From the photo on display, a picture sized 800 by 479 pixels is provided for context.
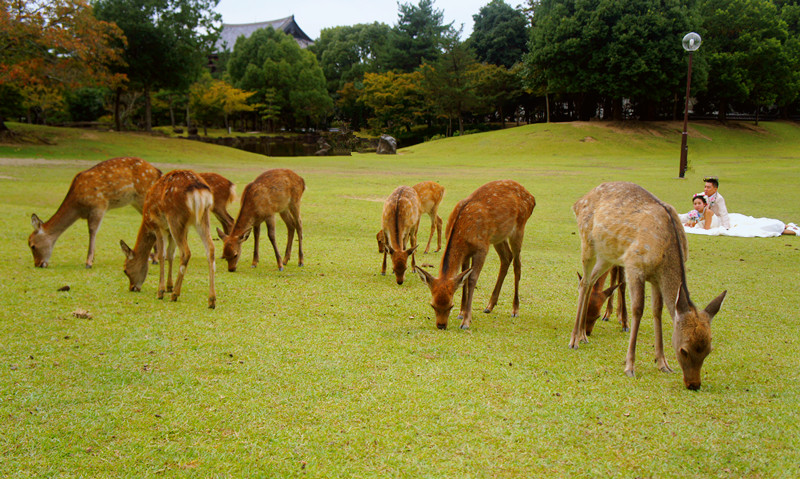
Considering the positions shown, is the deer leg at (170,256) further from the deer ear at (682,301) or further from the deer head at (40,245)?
the deer ear at (682,301)

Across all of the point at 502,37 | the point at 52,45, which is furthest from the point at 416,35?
the point at 52,45

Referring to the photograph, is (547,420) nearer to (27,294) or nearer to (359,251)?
(27,294)

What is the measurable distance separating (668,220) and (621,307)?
154 cm

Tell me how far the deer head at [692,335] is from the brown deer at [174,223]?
4.68 meters

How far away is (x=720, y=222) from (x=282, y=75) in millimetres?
57337

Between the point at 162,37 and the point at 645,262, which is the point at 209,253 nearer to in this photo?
the point at 645,262

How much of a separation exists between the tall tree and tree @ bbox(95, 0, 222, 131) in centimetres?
3030

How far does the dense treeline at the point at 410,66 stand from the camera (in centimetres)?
2947

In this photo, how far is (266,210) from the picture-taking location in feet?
28.3

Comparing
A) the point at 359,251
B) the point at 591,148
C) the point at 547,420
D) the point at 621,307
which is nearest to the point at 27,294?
the point at 359,251

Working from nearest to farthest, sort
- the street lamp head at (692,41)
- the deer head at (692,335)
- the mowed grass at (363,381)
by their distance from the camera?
1. the mowed grass at (363,381)
2. the deer head at (692,335)
3. the street lamp head at (692,41)

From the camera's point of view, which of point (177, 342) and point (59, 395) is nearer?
point (59, 395)

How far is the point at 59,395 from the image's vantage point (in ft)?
12.5

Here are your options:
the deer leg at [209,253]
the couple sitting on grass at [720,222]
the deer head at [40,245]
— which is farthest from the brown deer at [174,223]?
the couple sitting on grass at [720,222]
